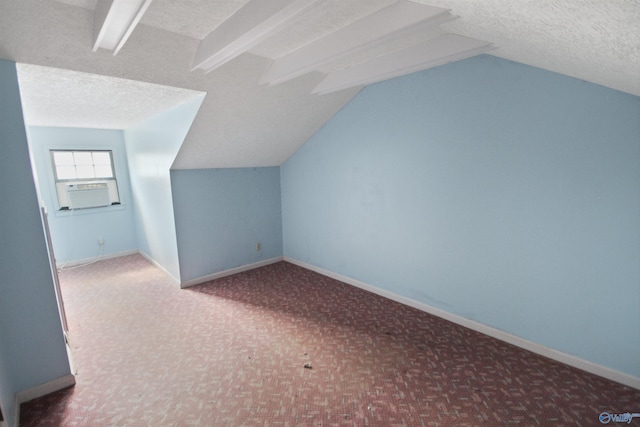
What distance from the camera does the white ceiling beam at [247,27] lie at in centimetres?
134

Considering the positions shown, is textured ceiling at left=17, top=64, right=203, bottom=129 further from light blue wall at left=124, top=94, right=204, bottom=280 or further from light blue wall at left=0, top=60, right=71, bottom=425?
light blue wall at left=0, top=60, right=71, bottom=425

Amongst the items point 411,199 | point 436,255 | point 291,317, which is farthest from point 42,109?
point 436,255

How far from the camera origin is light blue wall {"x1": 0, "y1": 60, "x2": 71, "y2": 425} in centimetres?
177

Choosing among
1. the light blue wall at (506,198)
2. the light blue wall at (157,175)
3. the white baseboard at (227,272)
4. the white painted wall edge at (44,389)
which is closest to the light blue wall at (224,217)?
the white baseboard at (227,272)

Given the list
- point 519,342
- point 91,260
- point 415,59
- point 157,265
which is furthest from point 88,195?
point 519,342

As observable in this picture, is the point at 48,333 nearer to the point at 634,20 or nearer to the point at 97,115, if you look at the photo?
the point at 97,115

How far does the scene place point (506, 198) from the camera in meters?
2.36

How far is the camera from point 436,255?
9.38 feet

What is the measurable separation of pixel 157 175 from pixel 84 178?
77.2 inches

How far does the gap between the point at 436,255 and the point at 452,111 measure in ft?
4.63

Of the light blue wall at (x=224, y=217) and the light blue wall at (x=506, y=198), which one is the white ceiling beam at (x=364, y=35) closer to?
the light blue wall at (x=506, y=198)

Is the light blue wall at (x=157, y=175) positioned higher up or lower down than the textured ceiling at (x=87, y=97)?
lower down

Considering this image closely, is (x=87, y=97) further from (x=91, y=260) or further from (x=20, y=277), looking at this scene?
(x=91, y=260)

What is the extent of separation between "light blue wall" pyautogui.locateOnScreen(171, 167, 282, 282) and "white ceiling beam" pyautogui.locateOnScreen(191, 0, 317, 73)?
2118mm
